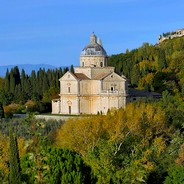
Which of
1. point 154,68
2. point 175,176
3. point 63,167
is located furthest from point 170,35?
point 63,167

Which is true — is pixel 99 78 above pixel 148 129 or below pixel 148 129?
above

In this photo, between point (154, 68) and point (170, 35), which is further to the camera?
point (170, 35)

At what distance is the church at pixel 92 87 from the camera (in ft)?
132

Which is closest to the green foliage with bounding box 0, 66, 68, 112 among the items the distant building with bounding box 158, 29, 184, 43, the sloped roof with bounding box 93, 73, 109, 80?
the sloped roof with bounding box 93, 73, 109, 80

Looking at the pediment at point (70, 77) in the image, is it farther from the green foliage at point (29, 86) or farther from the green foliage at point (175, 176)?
the green foliage at point (175, 176)

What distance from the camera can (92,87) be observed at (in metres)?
41.0

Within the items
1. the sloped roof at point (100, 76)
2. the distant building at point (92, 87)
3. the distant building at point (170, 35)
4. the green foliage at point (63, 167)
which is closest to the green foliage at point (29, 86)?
the distant building at point (92, 87)

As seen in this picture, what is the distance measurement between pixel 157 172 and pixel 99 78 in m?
18.9

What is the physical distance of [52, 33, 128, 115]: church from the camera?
1578 inches

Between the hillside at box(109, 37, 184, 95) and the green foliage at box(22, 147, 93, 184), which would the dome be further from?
the green foliage at box(22, 147, 93, 184)

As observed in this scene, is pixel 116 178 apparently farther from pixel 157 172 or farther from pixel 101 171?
pixel 157 172

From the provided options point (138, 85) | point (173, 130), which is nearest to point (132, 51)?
point (138, 85)

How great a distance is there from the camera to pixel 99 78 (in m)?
40.4

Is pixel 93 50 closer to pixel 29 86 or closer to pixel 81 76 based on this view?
pixel 81 76
